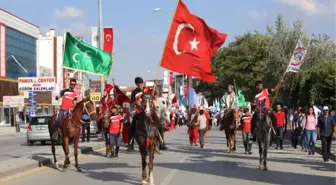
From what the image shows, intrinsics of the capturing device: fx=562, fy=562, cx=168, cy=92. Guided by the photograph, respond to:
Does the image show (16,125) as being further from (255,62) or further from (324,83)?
(255,62)

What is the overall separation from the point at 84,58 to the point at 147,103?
11267mm

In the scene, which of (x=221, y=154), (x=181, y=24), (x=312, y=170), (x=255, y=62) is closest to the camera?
(x=181, y=24)

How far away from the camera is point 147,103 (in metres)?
12.3

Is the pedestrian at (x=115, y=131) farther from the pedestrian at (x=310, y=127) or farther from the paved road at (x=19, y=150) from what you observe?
the pedestrian at (x=310, y=127)

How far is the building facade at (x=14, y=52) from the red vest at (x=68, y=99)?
51.6 m

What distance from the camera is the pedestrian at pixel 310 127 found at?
2119cm

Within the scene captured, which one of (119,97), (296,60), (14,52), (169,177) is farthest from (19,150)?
(14,52)

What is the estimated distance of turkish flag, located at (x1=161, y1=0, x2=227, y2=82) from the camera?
47.8ft

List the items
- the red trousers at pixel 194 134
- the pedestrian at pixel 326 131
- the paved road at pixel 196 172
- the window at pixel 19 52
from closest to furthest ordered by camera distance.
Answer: the paved road at pixel 196 172 → the pedestrian at pixel 326 131 → the red trousers at pixel 194 134 → the window at pixel 19 52

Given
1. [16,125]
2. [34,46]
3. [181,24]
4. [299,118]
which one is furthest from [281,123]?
[34,46]

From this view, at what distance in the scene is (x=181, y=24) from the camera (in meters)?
14.8

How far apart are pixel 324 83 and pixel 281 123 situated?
845 cm

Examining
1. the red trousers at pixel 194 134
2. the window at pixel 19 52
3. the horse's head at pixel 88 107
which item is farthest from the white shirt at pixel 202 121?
the window at pixel 19 52

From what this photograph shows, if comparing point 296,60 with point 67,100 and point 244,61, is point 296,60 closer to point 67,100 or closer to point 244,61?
point 67,100
